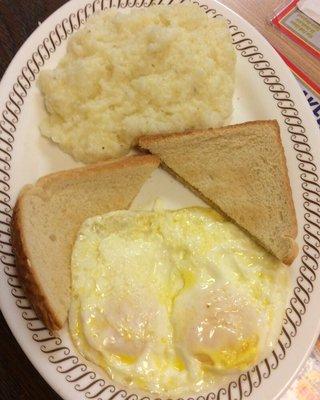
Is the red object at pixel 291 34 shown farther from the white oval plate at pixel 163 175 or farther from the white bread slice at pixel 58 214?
the white bread slice at pixel 58 214

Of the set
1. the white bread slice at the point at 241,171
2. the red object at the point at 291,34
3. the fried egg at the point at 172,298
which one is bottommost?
the fried egg at the point at 172,298

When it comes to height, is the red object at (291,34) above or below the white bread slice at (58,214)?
above

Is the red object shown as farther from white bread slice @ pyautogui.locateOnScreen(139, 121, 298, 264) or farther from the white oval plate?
white bread slice @ pyautogui.locateOnScreen(139, 121, 298, 264)

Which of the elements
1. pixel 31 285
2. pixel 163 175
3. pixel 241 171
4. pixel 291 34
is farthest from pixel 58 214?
pixel 291 34

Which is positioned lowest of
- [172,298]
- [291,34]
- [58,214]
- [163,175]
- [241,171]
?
[172,298]

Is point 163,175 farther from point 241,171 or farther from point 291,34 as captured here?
point 291,34

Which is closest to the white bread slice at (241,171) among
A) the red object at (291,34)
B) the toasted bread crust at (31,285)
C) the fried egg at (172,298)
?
the fried egg at (172,298)
